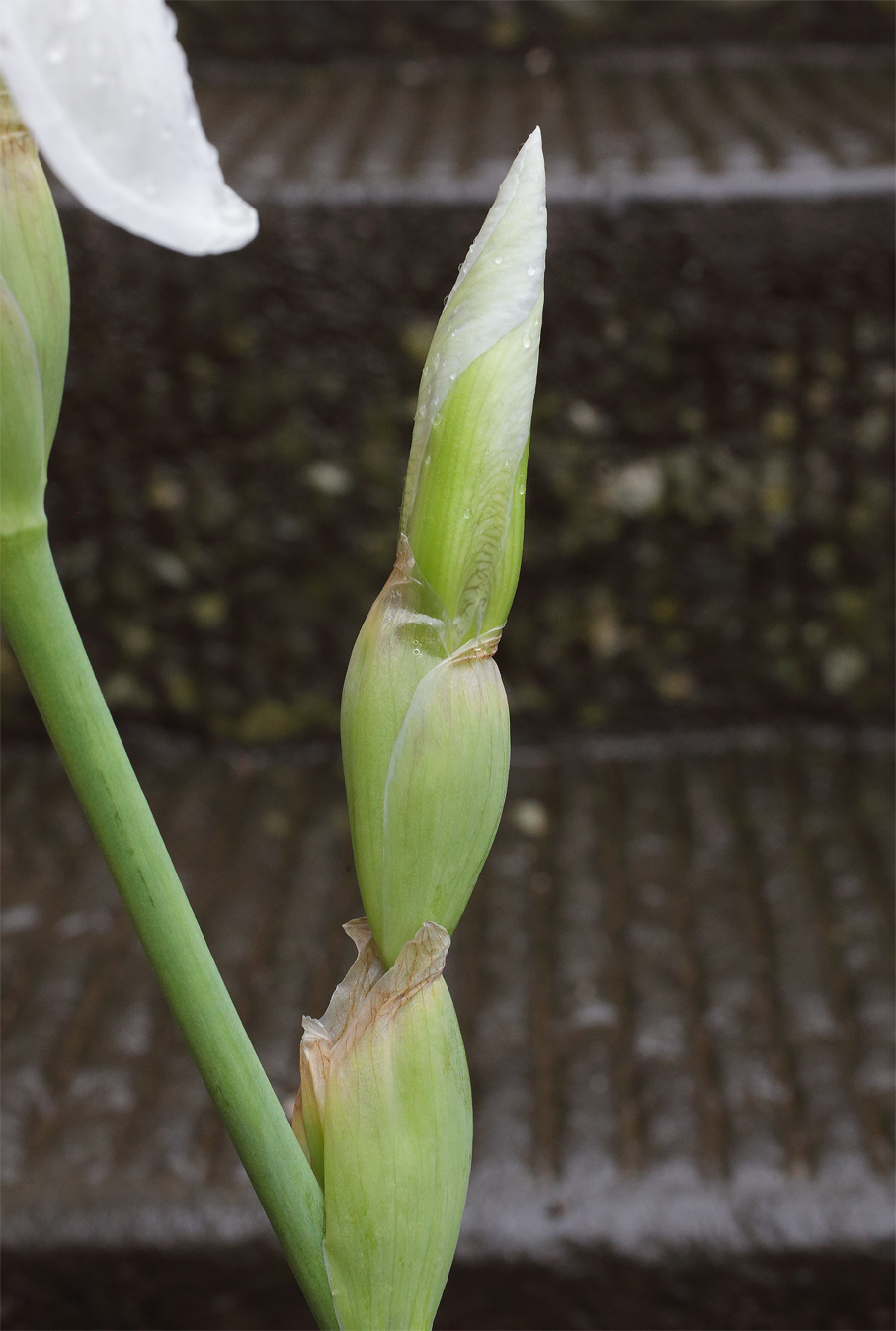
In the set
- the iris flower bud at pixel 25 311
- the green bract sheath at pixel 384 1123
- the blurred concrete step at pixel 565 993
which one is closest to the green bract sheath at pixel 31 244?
the iris flower bud at pixel 25 311

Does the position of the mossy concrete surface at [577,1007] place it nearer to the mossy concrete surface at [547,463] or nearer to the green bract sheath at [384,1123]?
the mossy concrete surface at [547,463]

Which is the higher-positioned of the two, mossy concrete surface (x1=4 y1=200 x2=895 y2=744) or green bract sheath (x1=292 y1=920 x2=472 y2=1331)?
green bract sheath (x1=292 y1=920 x2=472 y2=1331)

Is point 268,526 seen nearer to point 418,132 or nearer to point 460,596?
A: point 418,132

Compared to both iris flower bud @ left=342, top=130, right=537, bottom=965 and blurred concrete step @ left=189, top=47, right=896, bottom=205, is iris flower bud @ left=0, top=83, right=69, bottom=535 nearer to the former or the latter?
iris flower bud @ left=342, top=130, right=537, bottom=965

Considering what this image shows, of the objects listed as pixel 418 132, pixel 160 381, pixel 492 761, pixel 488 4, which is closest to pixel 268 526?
pixel 160 381

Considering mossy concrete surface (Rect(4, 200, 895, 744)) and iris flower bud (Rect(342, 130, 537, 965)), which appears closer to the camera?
iris flower bud (Rect(342, 130, 537, 965))

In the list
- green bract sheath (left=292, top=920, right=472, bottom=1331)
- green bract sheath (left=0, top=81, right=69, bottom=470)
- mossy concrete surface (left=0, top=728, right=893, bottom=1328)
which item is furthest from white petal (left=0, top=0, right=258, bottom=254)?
mossy concrete surface (left=0, top=728, right=893, bottom=1328)

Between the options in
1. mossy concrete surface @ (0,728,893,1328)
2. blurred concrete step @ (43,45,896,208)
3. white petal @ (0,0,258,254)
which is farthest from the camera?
blurred concrete step @ (43,45,896,208)
